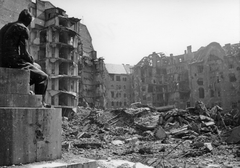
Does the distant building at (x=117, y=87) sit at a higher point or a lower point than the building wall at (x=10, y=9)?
lower

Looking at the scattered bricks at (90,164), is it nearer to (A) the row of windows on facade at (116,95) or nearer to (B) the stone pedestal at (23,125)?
(B) the stone pedestal at (23,125)

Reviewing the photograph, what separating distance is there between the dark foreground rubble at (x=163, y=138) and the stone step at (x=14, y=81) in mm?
5416

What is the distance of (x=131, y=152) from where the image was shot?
11070mm

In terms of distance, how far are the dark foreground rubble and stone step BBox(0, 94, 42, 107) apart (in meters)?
5.25

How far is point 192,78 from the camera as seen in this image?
47.4 meters

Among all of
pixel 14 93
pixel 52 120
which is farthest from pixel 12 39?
pixel 52 120

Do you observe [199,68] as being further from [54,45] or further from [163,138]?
[163,138]

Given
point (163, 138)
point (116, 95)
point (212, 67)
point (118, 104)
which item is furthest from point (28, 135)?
point (116, 95)

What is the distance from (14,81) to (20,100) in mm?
446

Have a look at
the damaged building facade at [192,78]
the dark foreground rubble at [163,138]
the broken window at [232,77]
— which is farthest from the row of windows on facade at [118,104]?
the broken window at [232,77]

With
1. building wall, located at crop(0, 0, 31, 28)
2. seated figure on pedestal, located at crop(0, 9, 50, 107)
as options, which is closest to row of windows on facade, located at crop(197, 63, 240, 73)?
building wall, located at crop(0, 0, 31, 28)

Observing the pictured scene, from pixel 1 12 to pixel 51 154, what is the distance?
117 ft

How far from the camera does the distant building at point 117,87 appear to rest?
197ft

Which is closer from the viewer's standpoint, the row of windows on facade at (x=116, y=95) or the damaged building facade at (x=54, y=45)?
the damaged building facade at (x=54, y=45)
